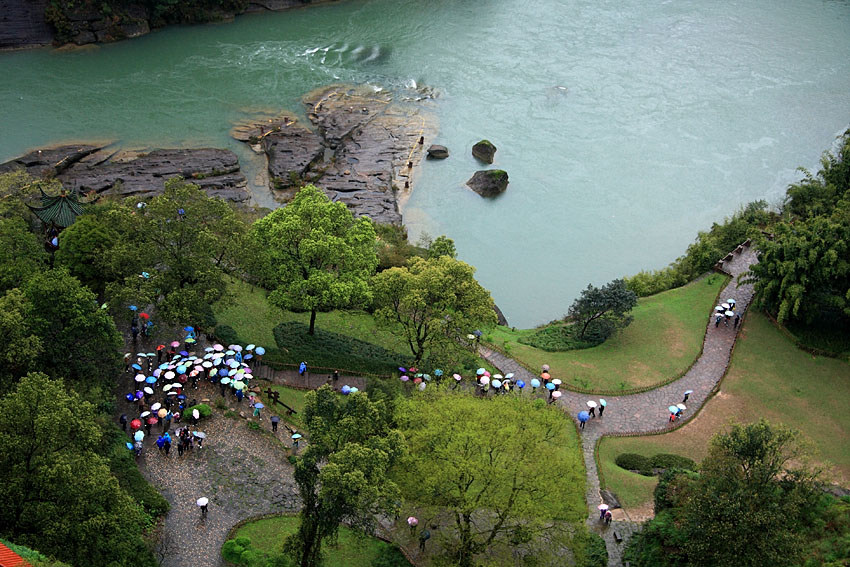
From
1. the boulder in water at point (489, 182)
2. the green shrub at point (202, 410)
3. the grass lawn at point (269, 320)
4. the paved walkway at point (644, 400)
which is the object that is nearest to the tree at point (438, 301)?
the grass lawn at point (269, 320)

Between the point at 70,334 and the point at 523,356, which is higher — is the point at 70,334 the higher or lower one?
the higher one

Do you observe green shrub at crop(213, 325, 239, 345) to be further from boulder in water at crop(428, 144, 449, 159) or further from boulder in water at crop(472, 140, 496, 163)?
boulder in water at crop(472, 140, 496, 163)

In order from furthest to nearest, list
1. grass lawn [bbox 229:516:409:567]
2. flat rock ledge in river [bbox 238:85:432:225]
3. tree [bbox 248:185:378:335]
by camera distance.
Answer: flat rock ledge in river [bbox 238:85:432:225]
tree [bbox 248:185:378:335]
grass lawn [bbox 229:516:409:567]

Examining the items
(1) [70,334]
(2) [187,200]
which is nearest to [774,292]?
(2) [187,200]

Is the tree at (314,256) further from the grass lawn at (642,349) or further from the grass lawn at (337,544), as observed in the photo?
the grass lawn at (337,544)

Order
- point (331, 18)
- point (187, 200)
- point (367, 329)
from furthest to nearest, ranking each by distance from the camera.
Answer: point (331, 18) < point (367, 329) < point (187, 200)

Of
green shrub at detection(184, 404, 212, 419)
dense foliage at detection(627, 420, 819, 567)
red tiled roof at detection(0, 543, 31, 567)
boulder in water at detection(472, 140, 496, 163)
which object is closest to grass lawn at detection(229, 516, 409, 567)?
green shrub at detection(184, 404, 212, 419)

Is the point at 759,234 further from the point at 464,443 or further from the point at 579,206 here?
the point at 464,443
